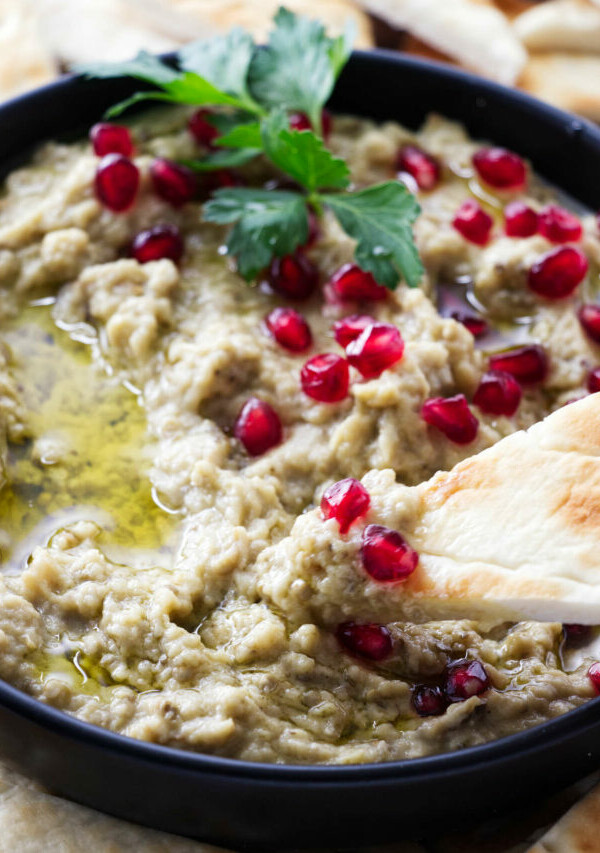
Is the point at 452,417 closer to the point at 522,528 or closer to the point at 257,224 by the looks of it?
the point at 522,528

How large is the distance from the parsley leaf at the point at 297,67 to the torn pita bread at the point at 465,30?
4.27 ft

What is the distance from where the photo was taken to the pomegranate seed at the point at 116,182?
4.44 meters

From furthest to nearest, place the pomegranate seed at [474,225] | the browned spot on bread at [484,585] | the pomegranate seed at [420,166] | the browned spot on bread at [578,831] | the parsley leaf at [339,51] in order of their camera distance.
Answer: the pomegranate seed at [420,166] → the parsley leaf at [339,51] → the pomegranate seed at [474,225] → the browned spot on bread at [578,831] → the browned spot on bread at [484,585]

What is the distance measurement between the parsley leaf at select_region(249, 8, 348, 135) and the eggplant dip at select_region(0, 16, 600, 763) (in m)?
0.22

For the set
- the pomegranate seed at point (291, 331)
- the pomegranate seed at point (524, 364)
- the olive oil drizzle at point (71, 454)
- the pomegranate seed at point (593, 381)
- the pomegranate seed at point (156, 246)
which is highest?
the pomegranate seed at point (593, 381)

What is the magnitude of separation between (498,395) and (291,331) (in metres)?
0.83

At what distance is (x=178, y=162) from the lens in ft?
15.6

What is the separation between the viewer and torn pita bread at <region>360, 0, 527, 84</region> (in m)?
5.64

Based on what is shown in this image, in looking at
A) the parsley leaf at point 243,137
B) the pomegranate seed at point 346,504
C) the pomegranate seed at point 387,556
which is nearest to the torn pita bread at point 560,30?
the parsley leaf at point 243,137

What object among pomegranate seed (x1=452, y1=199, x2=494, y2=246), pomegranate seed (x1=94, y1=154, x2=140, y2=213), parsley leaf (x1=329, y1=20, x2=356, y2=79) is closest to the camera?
pomegranate seed (x1=94, y1=154, x2=140, y2=213)

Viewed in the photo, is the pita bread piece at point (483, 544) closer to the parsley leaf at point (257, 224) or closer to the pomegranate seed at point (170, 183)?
the parsley leaf at point (257, 224)

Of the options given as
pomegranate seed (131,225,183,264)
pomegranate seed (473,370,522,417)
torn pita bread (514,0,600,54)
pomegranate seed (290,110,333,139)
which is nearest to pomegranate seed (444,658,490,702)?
pomegranate seed (473,370,522,417)

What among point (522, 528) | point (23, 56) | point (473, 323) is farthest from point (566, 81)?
point (522, 528)

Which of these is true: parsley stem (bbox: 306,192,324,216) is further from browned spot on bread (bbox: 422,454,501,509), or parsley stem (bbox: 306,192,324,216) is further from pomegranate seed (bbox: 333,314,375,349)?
browned spot on bread (bbox: 422,454,501,509)
